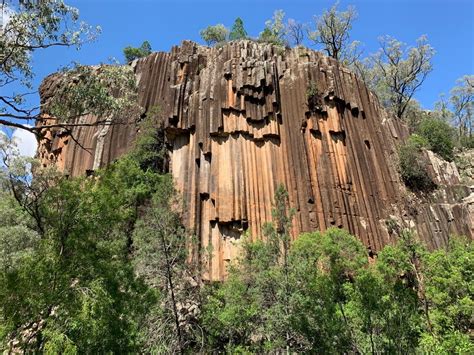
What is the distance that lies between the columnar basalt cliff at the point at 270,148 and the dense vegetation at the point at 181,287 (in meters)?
1.90

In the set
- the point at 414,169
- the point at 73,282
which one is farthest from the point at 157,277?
the point at 414,169

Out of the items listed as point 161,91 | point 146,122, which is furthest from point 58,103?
point 161,91

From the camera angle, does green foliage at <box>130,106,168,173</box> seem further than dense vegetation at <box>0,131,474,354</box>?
Yes

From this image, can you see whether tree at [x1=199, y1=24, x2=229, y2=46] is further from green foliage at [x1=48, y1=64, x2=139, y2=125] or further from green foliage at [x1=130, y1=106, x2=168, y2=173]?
green foliage at [x1=48, y1=64, x2=139, y2=125]

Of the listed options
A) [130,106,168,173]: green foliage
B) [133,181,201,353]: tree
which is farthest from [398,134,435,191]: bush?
[133,181,201,353]: tree

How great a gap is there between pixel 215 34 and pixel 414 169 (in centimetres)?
2697

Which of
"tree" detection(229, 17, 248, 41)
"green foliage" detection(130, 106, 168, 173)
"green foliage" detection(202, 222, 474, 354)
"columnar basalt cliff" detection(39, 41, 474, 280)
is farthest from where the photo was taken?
"tree" detection(229, 17, 248, 41)

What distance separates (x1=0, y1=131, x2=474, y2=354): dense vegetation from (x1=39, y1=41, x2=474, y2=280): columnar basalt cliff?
1.90 metres

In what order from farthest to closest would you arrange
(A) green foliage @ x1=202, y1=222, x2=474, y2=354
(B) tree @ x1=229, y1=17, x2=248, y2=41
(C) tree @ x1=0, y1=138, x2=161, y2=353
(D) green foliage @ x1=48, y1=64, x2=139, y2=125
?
(B) tree @ x1=229, y1=17, x2=248, y2=41, (A) green foliage @ x1=202, y1=222, x2=474, y2=354, (D) green foliage @ x1=48, y1=64, x2=139, y2=125, (C) tree @ x1=0, y1=138, x2=161, y2=353

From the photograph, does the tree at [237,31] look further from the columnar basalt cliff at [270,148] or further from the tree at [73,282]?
the tree at [73,282]

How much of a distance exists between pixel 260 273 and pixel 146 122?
1240 centimetres

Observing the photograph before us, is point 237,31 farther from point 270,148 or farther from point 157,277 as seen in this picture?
point 157,277

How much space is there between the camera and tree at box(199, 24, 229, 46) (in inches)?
1731

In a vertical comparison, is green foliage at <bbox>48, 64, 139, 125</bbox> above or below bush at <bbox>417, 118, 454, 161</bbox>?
below
